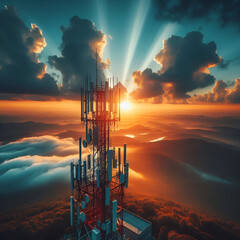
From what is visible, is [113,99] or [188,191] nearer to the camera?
[113,99]

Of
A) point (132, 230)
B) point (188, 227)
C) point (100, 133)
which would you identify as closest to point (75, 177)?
point (100, 133)

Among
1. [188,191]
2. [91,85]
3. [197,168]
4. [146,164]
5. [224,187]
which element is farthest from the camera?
[146,164]

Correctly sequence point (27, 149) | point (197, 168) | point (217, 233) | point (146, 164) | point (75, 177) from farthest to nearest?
1. point (27, 149)
2. point (146, 164)
3. point (197, 168)
4. point (217, 233)
5. point (75, 177)

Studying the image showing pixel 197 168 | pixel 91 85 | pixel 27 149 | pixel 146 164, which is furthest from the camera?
pixel 27 149

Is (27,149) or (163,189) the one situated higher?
(163,189)

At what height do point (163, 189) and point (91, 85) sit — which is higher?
point (91, 85)

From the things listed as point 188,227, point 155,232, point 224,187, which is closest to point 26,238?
point 155,232

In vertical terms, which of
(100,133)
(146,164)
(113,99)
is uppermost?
(113,99)

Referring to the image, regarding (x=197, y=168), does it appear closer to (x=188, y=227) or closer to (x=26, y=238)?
(x=188, y=227)

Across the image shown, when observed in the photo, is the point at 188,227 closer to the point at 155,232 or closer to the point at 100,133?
the point at 155,232
